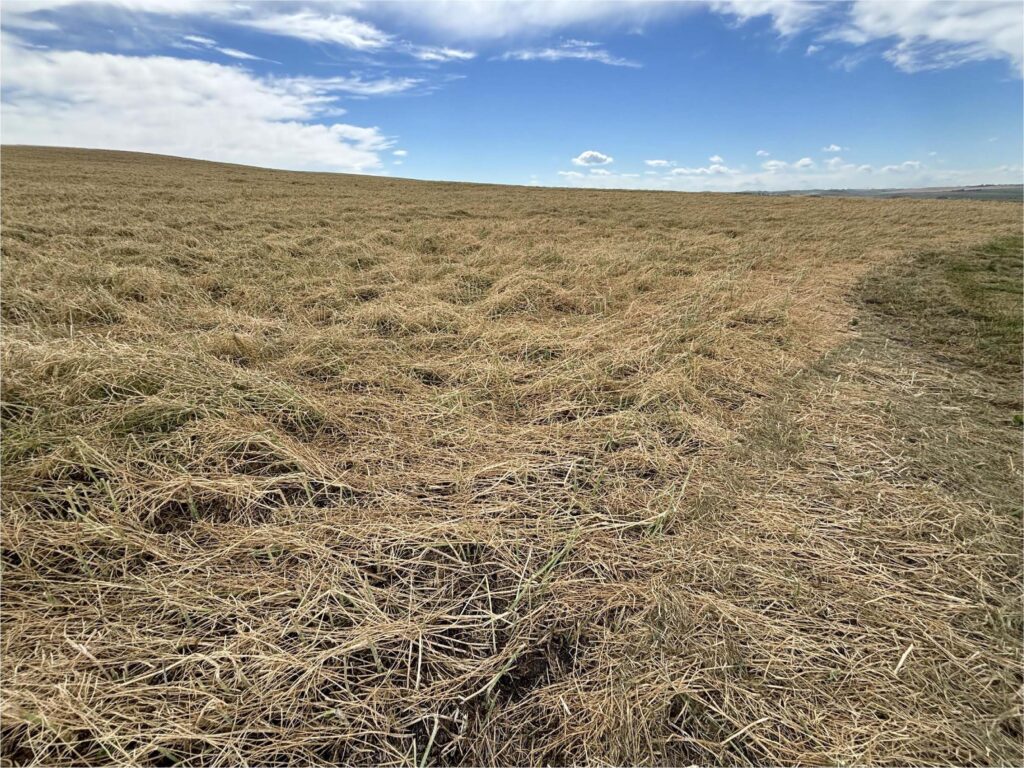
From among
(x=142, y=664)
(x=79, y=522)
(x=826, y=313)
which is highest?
(x=826, y=313)

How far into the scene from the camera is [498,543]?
1971mm

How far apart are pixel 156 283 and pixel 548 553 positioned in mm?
5244

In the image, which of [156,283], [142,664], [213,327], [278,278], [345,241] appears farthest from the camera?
[345,241]

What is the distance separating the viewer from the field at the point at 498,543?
1.36m

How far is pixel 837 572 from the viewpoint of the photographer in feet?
6.22

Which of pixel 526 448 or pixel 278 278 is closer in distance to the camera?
pixel 526 448

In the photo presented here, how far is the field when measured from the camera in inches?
53.7

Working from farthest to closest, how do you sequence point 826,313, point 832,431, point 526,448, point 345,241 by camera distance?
1. point 345,241
2. point 826,313
3. point 832,431
4. point 526,448

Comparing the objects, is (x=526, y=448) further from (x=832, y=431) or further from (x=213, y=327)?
(x=213, y=327)

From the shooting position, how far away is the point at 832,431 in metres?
2.88

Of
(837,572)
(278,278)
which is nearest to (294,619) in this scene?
(837,572)

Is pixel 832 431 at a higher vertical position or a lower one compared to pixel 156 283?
lower

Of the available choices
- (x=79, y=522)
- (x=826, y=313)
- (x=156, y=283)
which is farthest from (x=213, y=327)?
(x=826, y=313)

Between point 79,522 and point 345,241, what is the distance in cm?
727
